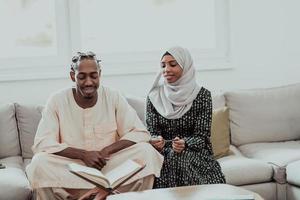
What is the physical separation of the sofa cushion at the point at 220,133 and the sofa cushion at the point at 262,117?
0.61 ft

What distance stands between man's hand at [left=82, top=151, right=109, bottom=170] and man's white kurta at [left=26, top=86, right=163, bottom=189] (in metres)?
0.05

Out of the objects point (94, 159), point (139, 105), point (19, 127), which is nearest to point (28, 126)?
point (19, 127)

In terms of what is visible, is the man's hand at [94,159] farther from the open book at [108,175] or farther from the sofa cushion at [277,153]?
the sofa cushion at [277,153]

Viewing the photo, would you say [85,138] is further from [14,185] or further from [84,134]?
[14,185]

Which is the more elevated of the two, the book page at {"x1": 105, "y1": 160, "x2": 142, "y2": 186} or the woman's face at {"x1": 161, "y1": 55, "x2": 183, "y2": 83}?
the woman's face at {"x1": 161, "y1": 55, "x2": 183, "y2": 83}

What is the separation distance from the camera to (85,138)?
335cm

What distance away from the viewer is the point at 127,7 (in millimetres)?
4531

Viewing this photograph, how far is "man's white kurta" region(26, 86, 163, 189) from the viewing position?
3074 mm

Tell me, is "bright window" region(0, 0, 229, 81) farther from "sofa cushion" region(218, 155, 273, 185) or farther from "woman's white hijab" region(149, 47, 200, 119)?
"sofa cushion" region(218, 155, 273, 185)

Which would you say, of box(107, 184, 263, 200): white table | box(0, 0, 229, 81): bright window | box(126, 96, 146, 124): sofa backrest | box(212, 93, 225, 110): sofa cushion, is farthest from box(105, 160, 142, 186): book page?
box(0, 0, 229, 81): bright window

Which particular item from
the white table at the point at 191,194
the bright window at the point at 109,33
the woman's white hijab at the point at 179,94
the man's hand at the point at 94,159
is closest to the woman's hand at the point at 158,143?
the woman's white hijab at the point at 179,94

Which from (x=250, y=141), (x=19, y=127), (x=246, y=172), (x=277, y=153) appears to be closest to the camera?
(x=246, y=172)

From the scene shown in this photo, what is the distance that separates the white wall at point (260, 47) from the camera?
15.1 ft

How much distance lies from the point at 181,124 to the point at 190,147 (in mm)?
191
